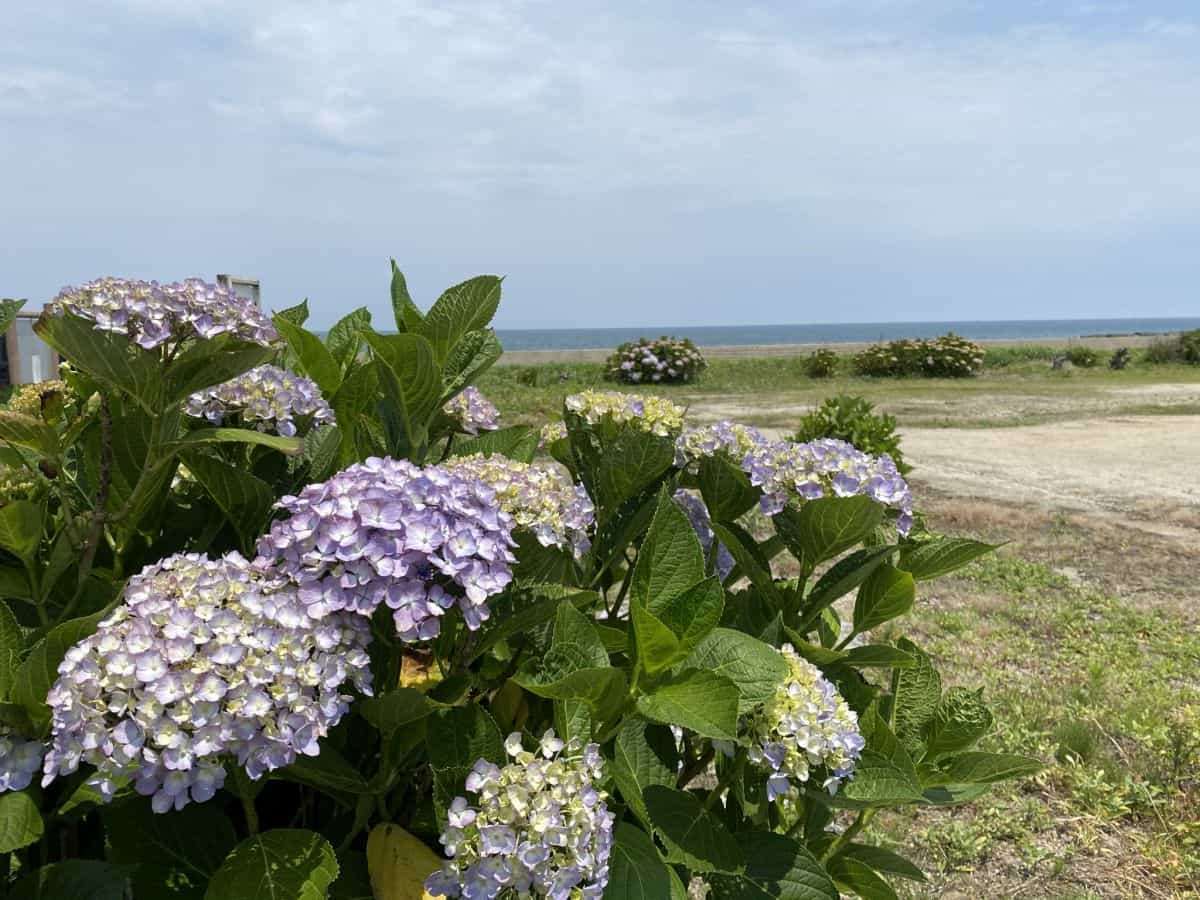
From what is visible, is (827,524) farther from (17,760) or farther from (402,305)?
(17,760)

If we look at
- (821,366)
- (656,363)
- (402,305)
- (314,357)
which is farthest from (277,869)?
(821,366)

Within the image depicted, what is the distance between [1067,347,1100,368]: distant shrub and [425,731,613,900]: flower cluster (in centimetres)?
2516

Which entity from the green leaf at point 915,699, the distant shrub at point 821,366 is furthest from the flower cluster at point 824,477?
the distant shrub at point 821,366

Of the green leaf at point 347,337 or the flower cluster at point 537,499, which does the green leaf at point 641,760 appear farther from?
the green leaf at point 347,337

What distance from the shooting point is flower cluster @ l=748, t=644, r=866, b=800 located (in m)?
1.16

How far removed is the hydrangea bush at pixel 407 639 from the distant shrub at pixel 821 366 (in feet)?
65.7

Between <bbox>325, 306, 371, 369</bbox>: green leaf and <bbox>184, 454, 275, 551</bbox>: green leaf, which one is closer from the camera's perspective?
<bbox>184, 454, 275, 551</bbox>: green leaf

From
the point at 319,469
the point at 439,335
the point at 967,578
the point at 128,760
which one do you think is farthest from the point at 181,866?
the point at 967,578

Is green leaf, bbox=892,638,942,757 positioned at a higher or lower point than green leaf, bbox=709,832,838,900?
higher

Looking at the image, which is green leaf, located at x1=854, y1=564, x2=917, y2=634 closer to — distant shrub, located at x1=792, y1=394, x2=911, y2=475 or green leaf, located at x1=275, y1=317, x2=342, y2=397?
green leaf, located at x1=275, y1=317, x2=342, y2=397

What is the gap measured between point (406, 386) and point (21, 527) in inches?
18.5

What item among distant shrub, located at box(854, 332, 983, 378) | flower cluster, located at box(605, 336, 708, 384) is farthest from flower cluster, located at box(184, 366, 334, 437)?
distant shrub, located at box(854, 332, 983, 378)

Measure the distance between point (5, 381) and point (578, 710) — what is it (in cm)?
878

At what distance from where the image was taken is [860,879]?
1523mm
